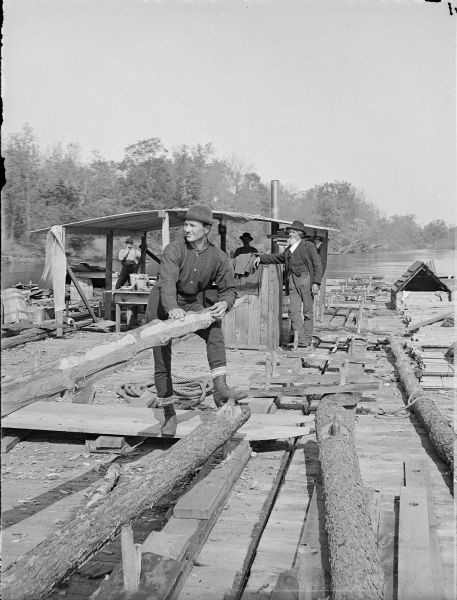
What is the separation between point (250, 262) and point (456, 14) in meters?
7.28

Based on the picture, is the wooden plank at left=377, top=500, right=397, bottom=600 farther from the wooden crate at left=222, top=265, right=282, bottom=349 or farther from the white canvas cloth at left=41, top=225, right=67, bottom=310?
the white canvas cloth at left=41, top=225, right=67, bottom=310

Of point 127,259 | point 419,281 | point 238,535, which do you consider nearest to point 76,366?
point 238,535

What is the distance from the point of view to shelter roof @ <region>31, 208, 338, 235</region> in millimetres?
13355

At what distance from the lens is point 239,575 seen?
344 cm

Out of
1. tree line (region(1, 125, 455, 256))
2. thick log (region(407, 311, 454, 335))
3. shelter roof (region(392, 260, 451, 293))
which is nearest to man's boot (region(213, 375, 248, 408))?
thick log (region(407, 311, 454, 335))

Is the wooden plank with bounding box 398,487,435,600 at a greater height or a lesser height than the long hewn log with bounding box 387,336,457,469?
lesser

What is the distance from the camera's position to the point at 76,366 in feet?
11.3

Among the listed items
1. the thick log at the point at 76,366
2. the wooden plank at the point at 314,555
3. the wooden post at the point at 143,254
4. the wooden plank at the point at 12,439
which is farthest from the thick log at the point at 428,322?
the thick log at the point at 76,366

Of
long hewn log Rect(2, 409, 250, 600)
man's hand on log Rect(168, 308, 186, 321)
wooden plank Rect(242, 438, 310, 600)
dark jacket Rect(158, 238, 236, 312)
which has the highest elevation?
dark jacket Rect(158, 238, 236, 312)

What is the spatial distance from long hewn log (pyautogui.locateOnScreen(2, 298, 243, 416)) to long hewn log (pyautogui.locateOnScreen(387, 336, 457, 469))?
2475 mm

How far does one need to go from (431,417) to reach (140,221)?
32.0ft

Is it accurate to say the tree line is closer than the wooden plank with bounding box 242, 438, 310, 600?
No

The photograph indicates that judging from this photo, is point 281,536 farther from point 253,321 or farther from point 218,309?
point 253,321

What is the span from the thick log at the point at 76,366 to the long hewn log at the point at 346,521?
4.59 feet
